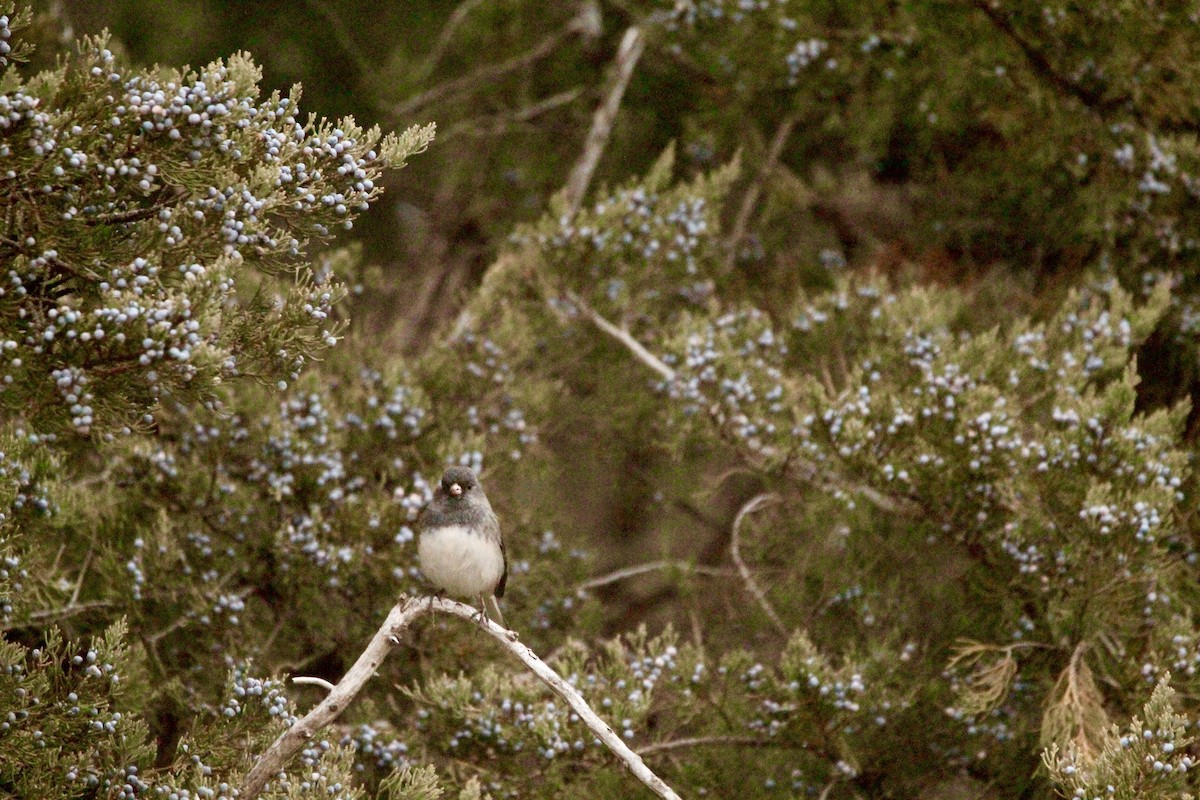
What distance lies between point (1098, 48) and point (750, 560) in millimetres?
2793

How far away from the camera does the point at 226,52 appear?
813 centimetres

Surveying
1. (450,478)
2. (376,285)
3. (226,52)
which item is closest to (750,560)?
(450,478)

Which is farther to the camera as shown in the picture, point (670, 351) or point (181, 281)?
point (670, 351)

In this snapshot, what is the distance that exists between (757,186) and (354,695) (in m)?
4.26

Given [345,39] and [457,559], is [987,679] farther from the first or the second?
[345,39]

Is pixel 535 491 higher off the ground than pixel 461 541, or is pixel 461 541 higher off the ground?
pixel 461 541

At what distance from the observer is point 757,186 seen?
23.0 ft

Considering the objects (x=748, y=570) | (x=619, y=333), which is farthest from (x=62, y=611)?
(x=748, y=570)

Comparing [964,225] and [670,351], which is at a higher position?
[964,225]

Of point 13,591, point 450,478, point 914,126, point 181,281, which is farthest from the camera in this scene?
point 914,126

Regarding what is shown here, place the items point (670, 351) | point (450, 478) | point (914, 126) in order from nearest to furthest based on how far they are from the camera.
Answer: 1. point (450, 478)
2. point (670, 351)
3. point (914, 126)

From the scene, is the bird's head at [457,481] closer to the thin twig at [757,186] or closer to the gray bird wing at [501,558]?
the gray bird wing at [501,558]

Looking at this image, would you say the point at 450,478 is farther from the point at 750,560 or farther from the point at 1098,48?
the point at 1098,48

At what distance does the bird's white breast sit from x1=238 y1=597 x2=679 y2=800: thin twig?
0.69 meters
